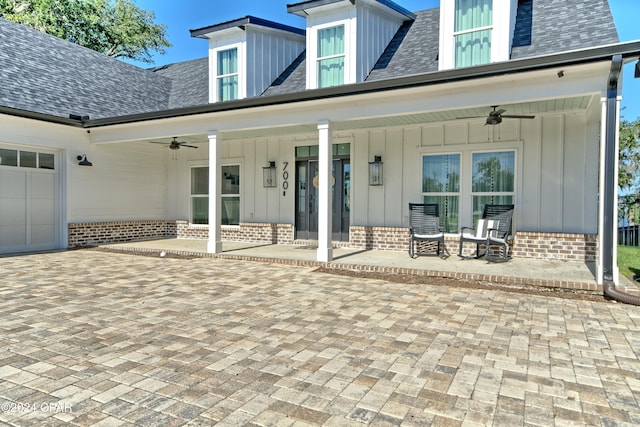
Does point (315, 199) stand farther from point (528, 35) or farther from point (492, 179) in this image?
point (528, 35)

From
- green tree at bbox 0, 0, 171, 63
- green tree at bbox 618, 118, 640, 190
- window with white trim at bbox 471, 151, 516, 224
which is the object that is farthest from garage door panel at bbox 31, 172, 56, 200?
green tree at bbox 618, 118, 640, 190

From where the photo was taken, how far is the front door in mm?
9289

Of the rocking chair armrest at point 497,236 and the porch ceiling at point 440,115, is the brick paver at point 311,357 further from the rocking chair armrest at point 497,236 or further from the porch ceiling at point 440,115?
the porch ceiling at point 440,115

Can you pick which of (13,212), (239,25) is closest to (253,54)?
(239,25)

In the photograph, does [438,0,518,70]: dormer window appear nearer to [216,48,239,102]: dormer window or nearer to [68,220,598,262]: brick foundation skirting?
[68,220,598,262]: brick foundation skirting

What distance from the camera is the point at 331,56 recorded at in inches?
334

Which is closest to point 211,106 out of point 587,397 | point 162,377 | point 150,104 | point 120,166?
point 120,166

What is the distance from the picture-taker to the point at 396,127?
8570 millimetres

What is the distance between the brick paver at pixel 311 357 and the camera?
2.29 meters

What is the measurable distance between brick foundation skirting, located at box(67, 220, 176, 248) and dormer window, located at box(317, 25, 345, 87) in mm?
6044

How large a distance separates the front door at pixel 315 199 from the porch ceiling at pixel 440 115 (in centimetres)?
93

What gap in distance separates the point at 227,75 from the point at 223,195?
121 inches

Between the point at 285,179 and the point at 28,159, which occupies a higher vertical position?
the point at 28,159

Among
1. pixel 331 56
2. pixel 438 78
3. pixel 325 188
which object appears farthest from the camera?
pixel 331 56
